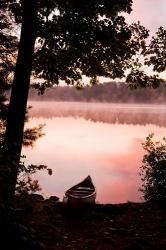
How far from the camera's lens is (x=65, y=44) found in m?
12.7

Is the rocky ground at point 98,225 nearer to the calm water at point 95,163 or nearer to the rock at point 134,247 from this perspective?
the rock at point 134,247

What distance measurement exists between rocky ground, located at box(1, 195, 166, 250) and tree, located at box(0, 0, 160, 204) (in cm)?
297

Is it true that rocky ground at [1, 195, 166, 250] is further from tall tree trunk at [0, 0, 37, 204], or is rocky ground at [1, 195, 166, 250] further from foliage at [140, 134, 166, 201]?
tall tree trunk at [0, 0, 37, 204]

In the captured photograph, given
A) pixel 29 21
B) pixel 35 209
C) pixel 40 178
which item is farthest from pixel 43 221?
pixel 40 178

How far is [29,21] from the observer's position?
11562 mm

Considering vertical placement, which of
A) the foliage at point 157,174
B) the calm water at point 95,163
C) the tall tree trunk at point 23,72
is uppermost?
the tall tree trunk at point 23,72

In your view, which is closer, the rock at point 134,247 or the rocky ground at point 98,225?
the rocky ground at point 98,225

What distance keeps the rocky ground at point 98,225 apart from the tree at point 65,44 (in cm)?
297

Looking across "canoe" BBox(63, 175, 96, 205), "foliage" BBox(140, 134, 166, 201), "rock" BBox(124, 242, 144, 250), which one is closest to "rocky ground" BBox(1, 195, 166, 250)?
"rock" BBox(124, 242, 144, 250)

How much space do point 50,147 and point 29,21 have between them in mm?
Result: 41097

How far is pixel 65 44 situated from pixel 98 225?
5875mm

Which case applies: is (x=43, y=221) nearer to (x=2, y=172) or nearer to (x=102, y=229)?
(x=2, y=172)

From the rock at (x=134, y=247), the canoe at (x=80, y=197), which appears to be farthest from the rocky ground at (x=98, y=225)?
the canoe at (x=80, y=197)

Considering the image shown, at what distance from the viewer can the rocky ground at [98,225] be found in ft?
24.7
